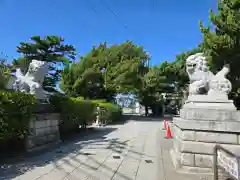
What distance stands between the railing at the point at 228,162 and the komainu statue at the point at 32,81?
574 centimetres

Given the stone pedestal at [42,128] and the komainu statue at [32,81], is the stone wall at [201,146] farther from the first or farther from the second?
the komainu statue at [32,81]

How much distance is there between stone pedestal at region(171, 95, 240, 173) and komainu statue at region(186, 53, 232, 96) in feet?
1.55

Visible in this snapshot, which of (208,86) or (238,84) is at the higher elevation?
(238,84)

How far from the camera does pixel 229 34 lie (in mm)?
12125

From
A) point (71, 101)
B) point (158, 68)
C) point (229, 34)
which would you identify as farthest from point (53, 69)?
point (229, 34)

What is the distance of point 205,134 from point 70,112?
6618mm

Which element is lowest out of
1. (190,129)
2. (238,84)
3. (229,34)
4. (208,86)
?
(190,129)

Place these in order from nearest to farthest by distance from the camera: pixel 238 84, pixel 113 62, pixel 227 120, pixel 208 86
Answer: pixel 227 120 < pixel 208 86 < pixel 238 84 < pixel 113 62

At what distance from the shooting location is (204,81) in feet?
17.2

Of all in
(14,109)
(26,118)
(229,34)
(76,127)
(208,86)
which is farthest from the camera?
(229,34)

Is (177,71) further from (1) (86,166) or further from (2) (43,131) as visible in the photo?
(1) (86,166)

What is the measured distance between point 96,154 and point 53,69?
753 inches

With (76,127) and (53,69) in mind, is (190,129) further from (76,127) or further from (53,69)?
(53,69)

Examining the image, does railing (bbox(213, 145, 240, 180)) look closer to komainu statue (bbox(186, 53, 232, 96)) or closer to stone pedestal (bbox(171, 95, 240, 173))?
stone pedestal (bbox(171, 95, 240, 173))
